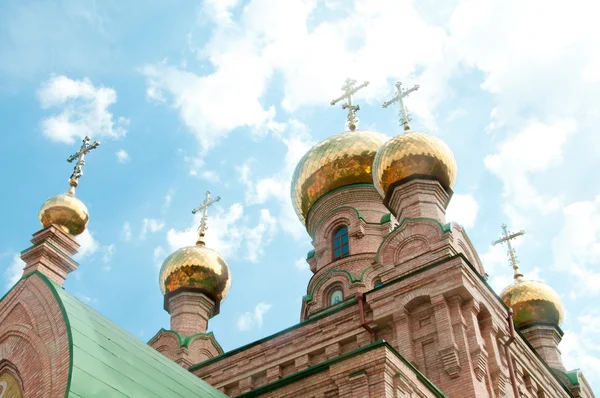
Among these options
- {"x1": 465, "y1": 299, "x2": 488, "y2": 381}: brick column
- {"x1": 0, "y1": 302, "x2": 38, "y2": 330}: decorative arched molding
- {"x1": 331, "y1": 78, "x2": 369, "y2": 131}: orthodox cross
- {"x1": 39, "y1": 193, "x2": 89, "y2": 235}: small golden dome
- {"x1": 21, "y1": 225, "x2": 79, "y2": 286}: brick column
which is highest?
{"x1": 331, "y1": 78, "x2": 369, "y2": 131}: orthodox cross

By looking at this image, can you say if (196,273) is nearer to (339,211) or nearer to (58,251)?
(339,211)

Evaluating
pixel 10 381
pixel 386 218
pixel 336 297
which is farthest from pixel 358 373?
pixel 386 218

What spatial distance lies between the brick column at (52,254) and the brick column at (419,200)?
5504 millimetres

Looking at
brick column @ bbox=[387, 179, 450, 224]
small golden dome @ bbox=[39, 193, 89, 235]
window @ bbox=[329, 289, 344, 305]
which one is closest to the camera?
small golden dome @ bbox=[39, 193, 89, 235]

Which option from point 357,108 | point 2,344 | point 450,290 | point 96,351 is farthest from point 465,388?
point 357,108

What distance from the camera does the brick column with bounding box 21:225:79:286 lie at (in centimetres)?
986

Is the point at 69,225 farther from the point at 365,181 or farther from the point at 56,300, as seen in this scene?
the point at 365,181

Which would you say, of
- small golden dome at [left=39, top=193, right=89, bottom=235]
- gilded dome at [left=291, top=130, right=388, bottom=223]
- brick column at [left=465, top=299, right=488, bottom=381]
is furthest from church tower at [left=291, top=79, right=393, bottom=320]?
small golden dome at [left=39, top=193, right=89, bottom=235]

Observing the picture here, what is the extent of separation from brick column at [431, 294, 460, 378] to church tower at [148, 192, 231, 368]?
578cm

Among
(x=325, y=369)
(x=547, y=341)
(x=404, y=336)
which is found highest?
(x=547, y=341)

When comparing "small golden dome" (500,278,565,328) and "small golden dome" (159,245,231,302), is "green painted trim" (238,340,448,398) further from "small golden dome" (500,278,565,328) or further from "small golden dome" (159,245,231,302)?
"small golden dome" (500,278,565,328)

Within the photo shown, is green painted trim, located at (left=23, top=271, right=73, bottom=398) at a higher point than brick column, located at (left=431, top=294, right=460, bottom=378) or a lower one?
lower

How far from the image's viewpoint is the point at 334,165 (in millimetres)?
16141

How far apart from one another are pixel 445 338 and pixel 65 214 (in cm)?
541
